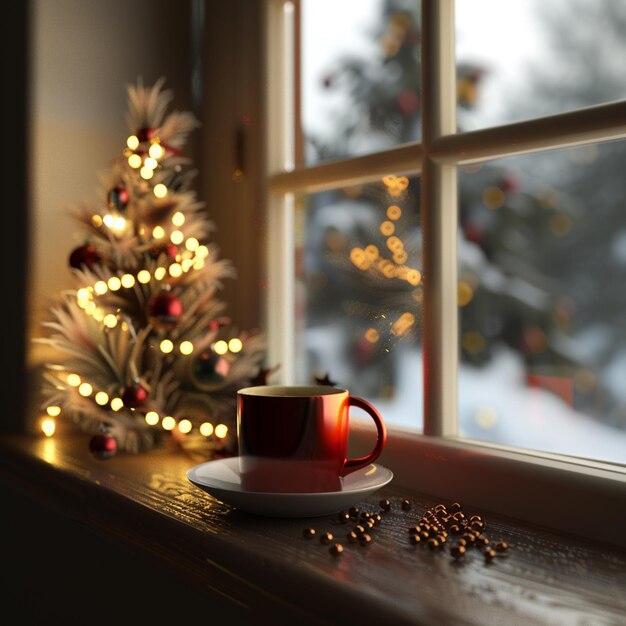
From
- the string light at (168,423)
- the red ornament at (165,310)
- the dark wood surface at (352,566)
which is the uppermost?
the red ornament at (165,310)

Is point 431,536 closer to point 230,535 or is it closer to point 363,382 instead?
point 230,535

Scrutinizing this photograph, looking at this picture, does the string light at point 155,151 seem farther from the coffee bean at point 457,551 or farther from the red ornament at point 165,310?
the coffee bean at point 457,551

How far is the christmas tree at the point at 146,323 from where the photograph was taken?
93 centimetres

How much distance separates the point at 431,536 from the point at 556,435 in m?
0.30

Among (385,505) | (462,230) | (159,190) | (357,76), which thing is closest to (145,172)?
(159,190)

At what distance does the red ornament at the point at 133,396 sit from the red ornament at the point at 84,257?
0.60ft

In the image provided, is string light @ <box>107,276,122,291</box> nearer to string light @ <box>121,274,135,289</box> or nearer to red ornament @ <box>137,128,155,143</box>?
string light @ <box>121,274,135,289</box>

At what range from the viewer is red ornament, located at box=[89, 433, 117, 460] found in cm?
90

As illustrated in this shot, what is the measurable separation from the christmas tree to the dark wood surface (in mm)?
142

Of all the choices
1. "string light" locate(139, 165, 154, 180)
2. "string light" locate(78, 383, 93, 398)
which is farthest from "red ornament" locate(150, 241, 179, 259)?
"string light" locate(78, 383, 93, 398)

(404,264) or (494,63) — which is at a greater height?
(494,63)

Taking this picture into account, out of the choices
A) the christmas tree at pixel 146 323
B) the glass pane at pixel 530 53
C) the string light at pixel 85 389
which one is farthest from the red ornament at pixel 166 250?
the glass pane at pixel 530 53

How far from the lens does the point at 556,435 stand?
0.84 metres

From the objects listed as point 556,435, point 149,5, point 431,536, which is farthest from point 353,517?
point 149,5
